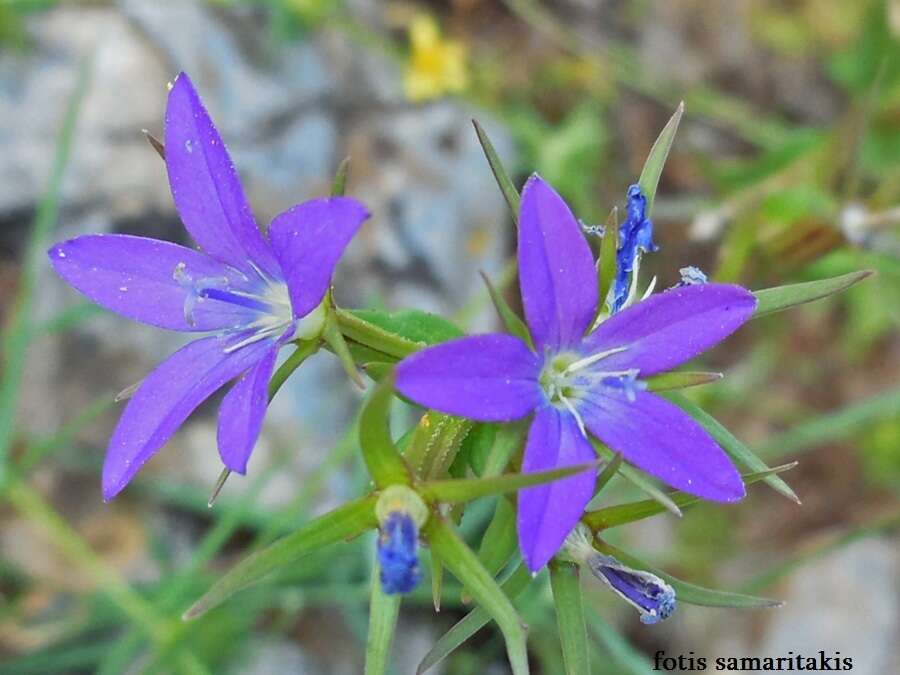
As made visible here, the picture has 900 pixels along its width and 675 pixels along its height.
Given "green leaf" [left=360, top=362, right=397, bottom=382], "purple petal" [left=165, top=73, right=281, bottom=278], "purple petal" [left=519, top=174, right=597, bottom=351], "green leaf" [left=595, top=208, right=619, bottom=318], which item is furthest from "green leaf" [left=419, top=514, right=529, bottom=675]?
"purple petal" [left=165, top=73, right=281, bottom=278]

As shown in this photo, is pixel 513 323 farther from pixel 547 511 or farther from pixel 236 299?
pixel 236 299

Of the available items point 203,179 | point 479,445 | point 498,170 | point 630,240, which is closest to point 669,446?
point 479,445

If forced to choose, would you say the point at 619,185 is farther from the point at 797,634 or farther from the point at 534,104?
the point at 797,634

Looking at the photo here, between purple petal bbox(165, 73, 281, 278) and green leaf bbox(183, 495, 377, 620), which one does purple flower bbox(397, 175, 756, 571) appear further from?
purple petal bbox(165, 73, 281, 278)

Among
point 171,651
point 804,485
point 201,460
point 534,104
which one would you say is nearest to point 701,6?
point 534,104

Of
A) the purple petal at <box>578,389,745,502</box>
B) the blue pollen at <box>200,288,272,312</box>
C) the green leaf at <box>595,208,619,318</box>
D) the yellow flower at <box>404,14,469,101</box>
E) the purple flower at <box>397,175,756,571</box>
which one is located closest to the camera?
the purple flower at <box>397,175,756,571</box>
